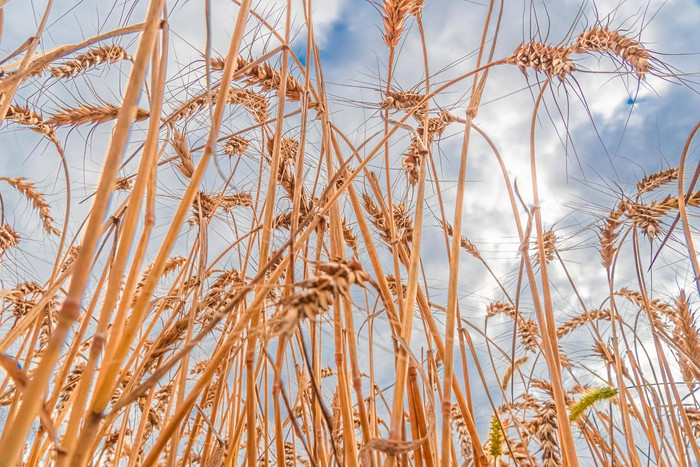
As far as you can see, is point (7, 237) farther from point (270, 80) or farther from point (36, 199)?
point (270, 80)

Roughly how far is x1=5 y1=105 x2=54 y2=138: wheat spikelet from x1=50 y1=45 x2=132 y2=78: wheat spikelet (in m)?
0.36

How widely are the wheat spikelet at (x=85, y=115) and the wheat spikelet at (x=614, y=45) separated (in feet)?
4.86

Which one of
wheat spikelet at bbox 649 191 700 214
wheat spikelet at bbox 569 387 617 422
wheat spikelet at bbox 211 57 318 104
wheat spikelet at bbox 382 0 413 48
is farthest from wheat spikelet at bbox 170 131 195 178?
wheat spikelet at bbox 649 191 700 214

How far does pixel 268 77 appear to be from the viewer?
5.13ft

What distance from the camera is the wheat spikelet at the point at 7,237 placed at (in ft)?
6.89

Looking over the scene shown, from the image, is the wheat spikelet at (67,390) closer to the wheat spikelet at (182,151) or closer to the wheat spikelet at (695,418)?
the wheat spikelet at (182,151)

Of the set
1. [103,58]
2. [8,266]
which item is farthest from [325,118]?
[8,266]

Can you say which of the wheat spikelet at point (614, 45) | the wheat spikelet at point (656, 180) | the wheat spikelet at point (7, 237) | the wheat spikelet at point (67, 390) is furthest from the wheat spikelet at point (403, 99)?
the wheat spikelet at point (7, 237)

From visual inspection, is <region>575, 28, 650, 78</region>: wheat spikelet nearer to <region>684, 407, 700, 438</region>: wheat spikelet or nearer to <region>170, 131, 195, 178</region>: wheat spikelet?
<region>170, 131, 195, 178</region>: wheat spikelet

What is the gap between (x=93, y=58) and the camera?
170 centimetres

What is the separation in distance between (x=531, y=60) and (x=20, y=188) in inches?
109

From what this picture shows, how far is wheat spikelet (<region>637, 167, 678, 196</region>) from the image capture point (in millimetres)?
1804

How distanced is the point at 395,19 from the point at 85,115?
1169 millimetres

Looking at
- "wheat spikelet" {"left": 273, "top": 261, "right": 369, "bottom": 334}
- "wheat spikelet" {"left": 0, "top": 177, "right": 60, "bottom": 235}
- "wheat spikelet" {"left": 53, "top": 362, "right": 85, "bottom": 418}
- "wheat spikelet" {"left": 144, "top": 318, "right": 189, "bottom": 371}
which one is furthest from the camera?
"wheat spikelet" {"left": 0, "top": 177, "right": 60, "bottom": 235}
